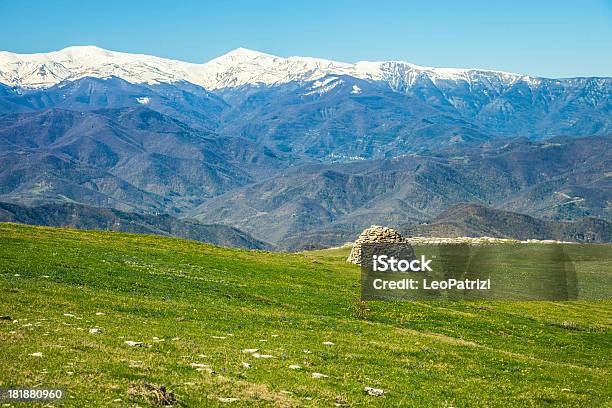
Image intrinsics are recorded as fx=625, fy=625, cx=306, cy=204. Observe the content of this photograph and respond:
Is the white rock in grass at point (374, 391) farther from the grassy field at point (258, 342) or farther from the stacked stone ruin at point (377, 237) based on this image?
the stacked stone ruin at point (377, 237)

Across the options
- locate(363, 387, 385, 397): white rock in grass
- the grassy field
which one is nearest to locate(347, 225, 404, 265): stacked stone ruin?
the grassy field

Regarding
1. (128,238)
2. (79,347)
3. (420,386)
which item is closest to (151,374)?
(79,347)

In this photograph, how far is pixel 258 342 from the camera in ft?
98.4

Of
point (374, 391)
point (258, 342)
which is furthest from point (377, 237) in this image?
point (374, 391)

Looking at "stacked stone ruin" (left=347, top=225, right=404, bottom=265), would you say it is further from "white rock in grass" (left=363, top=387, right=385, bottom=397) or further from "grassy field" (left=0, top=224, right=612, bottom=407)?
"white rock in grass" (left=363, top=387, right=385, bottom=397)

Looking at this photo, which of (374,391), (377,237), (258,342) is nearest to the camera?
(374,391)

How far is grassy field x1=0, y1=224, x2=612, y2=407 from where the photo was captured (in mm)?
21859

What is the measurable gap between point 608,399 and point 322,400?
43.6 ft

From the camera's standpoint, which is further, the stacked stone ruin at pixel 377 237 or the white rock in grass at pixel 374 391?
the stacked stone ruin at pixel 377 237

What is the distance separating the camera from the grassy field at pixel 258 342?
71.7 feet

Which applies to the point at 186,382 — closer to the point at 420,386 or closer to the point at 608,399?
the point at 420,386

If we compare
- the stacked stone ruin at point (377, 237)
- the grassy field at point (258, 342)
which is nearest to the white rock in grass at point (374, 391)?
the grassy field at point (258, 342)

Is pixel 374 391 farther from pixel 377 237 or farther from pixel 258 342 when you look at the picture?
pixel 377 237

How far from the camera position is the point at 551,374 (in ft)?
100
